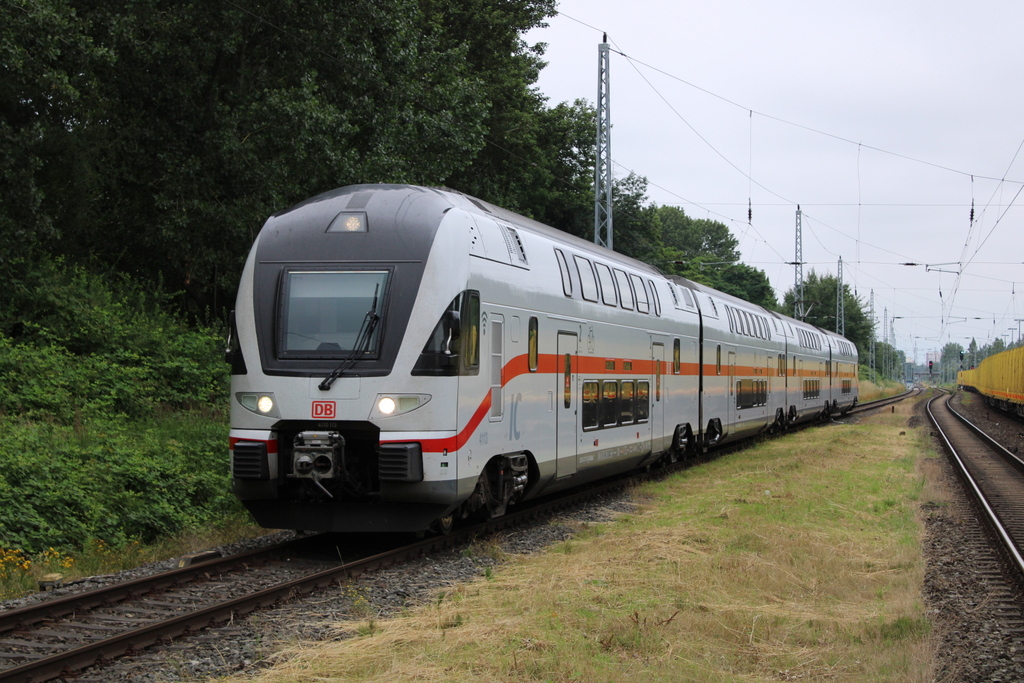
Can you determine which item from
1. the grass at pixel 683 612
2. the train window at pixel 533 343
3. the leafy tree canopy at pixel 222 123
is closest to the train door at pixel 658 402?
the grass at pixel 683 612

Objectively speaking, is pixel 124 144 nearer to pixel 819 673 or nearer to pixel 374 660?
pixel 374 660

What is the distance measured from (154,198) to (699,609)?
1641 cm

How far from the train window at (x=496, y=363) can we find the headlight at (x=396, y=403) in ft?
4.21

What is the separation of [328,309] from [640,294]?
26.0 feet

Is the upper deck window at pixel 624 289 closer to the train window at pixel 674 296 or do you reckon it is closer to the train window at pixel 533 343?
the train window at pixel 674 296

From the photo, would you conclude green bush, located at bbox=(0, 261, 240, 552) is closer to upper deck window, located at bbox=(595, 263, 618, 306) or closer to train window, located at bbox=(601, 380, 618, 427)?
train window, located at bbox=(601, 380, 618, 427)

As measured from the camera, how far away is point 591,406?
14.1 m

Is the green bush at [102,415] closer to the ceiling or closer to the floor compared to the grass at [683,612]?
closer to the ceiling

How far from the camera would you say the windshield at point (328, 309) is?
9.85 m

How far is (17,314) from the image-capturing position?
17.1m

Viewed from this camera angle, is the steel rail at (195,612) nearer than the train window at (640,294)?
Yes

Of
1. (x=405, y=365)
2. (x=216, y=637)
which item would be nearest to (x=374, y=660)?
(x=216, y=637)

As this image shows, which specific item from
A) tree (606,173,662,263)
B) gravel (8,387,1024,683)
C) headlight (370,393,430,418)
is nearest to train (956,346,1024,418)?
tree (606,173,662,263)

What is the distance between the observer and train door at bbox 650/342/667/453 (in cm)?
1720
